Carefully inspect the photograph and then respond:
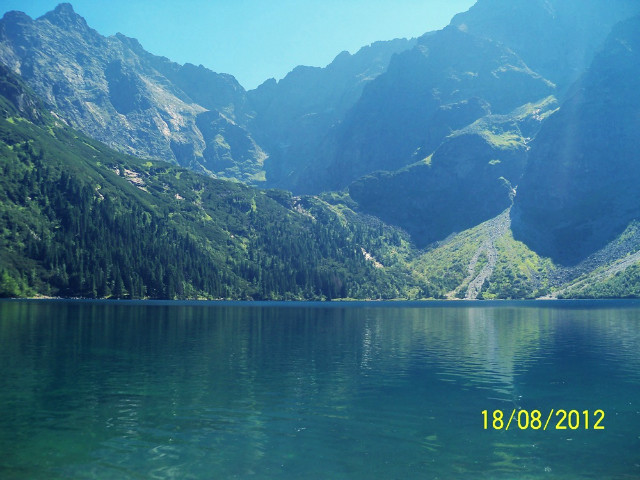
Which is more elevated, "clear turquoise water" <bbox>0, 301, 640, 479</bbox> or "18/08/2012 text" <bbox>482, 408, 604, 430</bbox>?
"clear turquoise water" <bbox>0, 301, 640, 479</bbox>

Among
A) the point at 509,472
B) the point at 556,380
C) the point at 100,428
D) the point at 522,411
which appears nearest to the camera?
the point at 509,472

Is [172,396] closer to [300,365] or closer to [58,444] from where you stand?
[58,444]

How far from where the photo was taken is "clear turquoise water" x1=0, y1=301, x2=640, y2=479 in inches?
1329

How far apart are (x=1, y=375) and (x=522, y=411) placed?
189ft

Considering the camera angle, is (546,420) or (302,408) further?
(302,408)

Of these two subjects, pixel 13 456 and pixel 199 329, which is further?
pixel 199 329

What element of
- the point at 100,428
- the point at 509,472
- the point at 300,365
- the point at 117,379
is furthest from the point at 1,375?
the point at 509,472

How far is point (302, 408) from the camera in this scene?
48406mm

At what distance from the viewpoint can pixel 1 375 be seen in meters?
58.7

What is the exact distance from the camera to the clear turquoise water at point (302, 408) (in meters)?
33.8

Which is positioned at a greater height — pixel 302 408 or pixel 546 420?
pixel 302 408

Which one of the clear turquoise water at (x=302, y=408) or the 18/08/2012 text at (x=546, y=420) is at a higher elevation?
the clear turquoise water at (x=302, y=408)

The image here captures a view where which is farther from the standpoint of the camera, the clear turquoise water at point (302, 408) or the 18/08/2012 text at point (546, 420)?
the 18/08/2012 text at point (546, 420)

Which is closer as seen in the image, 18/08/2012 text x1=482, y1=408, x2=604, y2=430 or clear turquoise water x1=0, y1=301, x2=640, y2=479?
clear turquoise water x1=0, y1=301, x2=640, y2=479
